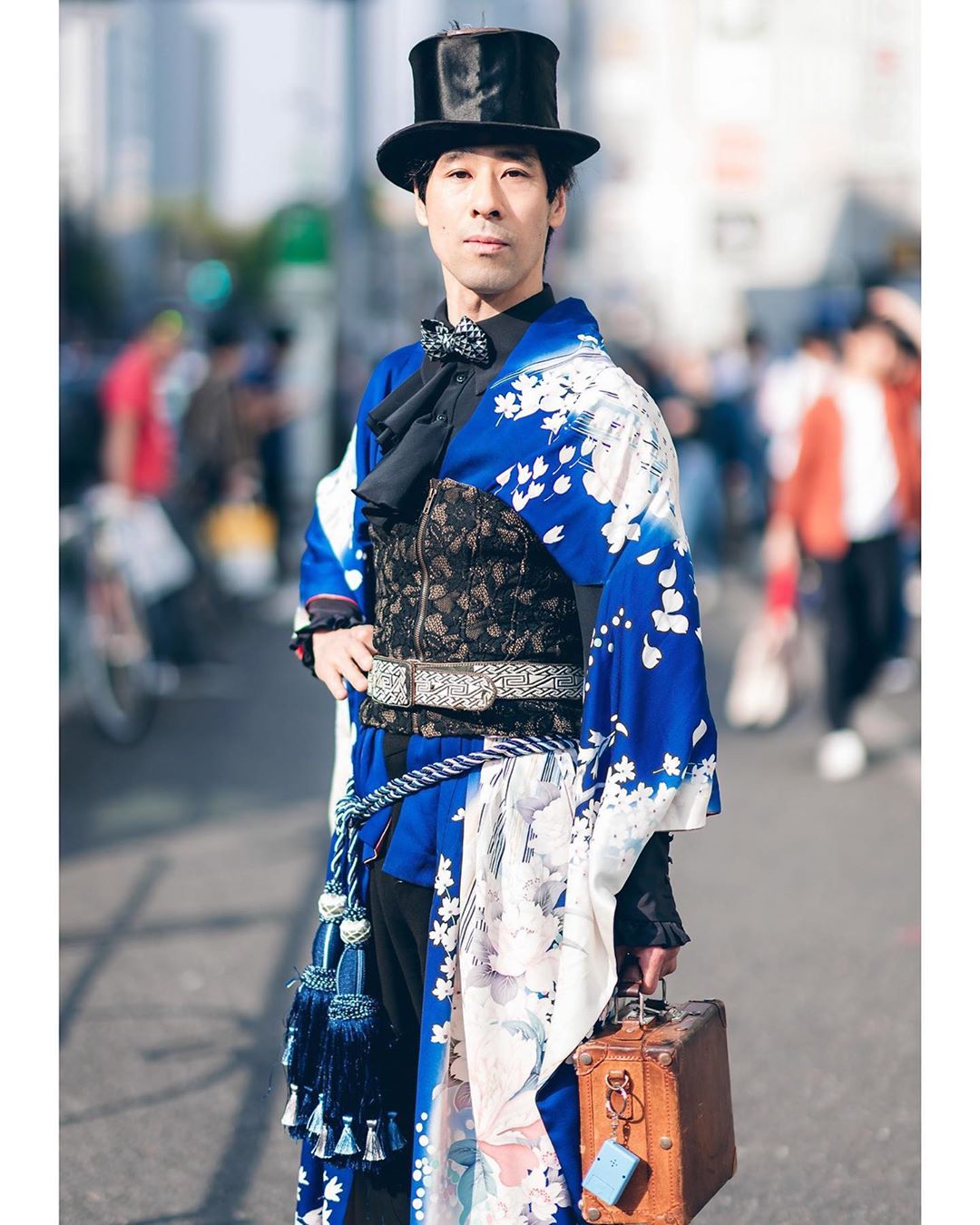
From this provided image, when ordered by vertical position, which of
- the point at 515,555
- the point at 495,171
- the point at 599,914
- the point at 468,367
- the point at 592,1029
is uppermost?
the point at 495,171

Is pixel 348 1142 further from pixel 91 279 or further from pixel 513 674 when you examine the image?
pixel 91 279

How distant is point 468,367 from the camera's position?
8.45 ft

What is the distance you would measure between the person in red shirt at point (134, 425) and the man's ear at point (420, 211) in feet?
20.0

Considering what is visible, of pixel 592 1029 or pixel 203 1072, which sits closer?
pixel 592 1029

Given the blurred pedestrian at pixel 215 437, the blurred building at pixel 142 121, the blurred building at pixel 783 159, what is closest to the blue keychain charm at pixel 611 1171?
the blurred pedestrian at pixel 215 437

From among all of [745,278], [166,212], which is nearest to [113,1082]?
[745,278]

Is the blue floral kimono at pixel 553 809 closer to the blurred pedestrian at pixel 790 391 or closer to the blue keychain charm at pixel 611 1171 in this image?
the blue keychain charm at pixel 611 1171

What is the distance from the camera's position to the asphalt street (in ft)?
12.6

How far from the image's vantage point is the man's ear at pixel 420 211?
264cm

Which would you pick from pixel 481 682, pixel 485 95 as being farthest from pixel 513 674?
pixel 485 95

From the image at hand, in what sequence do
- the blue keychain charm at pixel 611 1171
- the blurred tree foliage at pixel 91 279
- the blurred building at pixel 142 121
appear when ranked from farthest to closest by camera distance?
the blurred building at pixel 142 121 → the blurred tree foliage at pixel 91 279 → the blue keychain charm at pixel 611 1171

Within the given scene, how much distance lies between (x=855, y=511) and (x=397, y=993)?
5.30 meters

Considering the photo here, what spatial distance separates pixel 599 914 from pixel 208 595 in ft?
31.6
